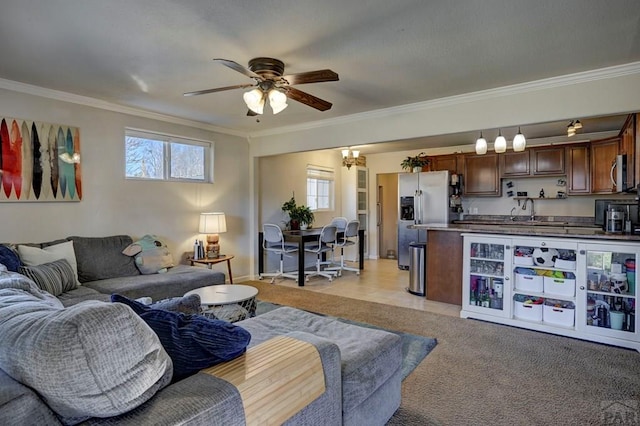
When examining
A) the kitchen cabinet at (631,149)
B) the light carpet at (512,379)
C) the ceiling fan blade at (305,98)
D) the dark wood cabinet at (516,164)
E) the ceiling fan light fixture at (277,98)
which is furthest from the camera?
the dark wood cabinet at (516,164)

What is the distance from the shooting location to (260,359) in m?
1.37

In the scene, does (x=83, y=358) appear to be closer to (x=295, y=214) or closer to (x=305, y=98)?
(x=305, y=98)

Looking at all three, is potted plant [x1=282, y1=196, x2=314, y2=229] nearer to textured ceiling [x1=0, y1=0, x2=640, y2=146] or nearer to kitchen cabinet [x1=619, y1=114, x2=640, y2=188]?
textured ceiling [x1=0, y1=0, x2=640, y2=146]

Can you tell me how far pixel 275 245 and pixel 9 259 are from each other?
361cm

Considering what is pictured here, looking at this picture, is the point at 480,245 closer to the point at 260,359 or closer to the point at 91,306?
the point at 260,359

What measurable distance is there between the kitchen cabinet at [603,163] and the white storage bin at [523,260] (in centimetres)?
269

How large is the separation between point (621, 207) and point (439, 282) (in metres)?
2.23

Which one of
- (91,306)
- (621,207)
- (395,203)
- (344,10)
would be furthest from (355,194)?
(91,306)

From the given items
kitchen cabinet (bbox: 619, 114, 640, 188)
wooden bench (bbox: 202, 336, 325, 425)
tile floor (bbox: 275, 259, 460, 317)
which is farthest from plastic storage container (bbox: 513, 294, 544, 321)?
wooden bench (bbox: 202, 336, 325, 425)

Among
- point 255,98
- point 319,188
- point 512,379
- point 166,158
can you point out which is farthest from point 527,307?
point 319,188

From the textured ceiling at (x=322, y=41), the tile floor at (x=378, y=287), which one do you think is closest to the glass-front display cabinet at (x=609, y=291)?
the tile floor at (x=378, y=287)

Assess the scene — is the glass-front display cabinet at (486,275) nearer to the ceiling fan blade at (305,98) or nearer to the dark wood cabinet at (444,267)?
the dark wood cabinet at (444,267)

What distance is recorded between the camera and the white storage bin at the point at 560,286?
339 centimetres

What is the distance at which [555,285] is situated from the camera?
348cm
